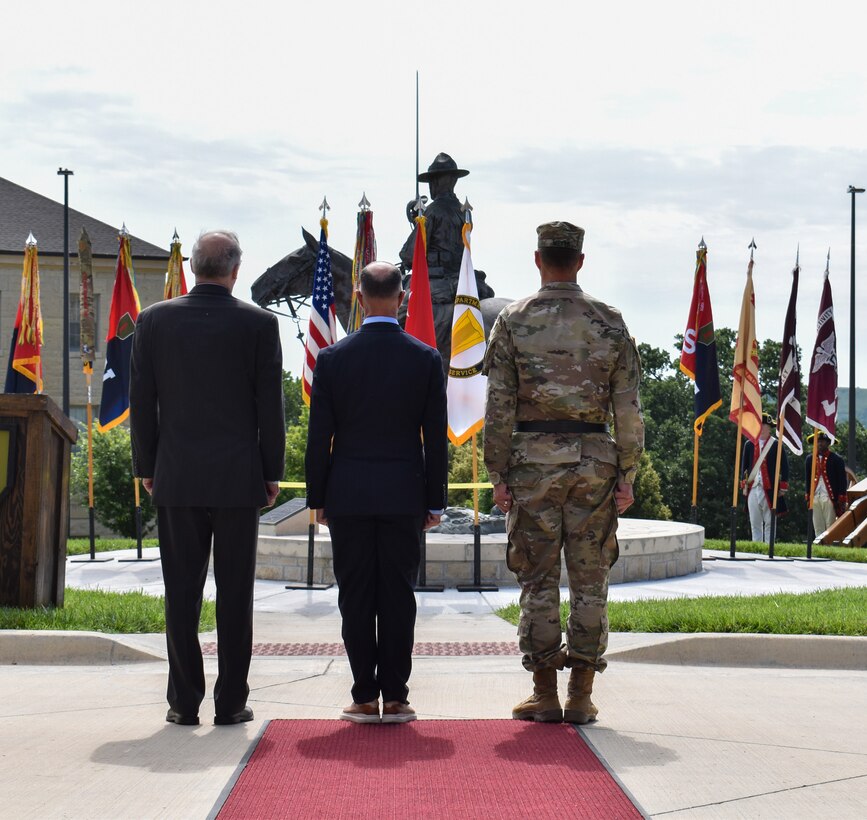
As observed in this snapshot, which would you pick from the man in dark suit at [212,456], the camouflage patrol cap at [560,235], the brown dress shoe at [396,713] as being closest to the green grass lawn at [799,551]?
the camouflage patrol cap at [560,235]

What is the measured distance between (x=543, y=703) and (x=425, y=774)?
113cm

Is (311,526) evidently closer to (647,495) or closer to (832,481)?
(832,481)

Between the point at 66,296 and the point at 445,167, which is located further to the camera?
the point at 66,296

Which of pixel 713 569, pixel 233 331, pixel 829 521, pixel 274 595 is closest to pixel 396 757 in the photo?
pixel 233 331

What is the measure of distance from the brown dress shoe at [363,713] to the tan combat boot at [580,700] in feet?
2.76

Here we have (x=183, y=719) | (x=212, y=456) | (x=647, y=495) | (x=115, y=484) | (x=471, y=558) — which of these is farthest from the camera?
(x=115, y=484)

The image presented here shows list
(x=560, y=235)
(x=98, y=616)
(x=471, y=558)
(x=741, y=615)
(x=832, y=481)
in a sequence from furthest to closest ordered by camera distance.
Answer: (x=832, y=481), (x=471, y=558), (x=98, y=616), (x=741, y=615), (x=560, y=235)

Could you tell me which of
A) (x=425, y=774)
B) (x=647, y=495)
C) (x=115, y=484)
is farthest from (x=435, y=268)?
(x=115, y=484)

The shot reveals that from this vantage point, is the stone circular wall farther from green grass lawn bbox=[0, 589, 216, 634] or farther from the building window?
the building window

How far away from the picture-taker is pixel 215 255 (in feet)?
18.4

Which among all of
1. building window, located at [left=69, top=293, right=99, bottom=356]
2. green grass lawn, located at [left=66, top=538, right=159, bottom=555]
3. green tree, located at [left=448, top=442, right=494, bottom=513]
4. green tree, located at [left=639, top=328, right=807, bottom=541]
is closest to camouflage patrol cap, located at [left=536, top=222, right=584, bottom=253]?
green grass lawn, located at [left=66, top=538, right=159, bottom=555]

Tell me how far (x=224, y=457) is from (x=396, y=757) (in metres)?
1.48

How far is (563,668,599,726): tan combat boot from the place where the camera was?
562 cm

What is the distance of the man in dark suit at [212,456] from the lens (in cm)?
548
